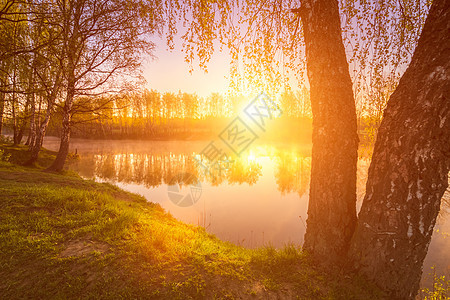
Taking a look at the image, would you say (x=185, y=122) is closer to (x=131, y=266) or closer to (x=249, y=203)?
(x=249, y=203)

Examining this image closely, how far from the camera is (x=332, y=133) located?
2977 millimetres

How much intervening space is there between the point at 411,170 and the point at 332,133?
0.99 metres

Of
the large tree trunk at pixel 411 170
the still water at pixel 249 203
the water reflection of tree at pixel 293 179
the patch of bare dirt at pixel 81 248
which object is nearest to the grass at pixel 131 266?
the patch of bare dirt at pixel 81 248

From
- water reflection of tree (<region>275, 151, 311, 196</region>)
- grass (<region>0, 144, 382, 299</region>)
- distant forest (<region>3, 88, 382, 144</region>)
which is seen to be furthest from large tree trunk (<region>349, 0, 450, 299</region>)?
distant forest (<region>3, 88, 382, 144</region>)

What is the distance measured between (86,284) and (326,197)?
361cm

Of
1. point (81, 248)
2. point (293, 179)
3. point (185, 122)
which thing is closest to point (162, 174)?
point (293, 179)

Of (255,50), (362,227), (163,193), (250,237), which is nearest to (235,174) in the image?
(163,193)

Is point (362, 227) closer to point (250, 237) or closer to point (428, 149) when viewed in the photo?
point (428, 149)

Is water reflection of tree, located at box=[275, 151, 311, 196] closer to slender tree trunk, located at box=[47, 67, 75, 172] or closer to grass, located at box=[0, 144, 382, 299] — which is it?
grass, located at box=[0, 144, 382, 299]

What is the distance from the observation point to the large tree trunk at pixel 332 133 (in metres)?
2.96

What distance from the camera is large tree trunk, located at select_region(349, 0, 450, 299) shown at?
2223 mm

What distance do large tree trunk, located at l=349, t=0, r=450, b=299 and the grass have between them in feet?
1.42

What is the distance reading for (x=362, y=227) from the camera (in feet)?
9.10

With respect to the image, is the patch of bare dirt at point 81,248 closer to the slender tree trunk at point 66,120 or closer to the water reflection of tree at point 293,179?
the slender tree trunk at point 66,120
